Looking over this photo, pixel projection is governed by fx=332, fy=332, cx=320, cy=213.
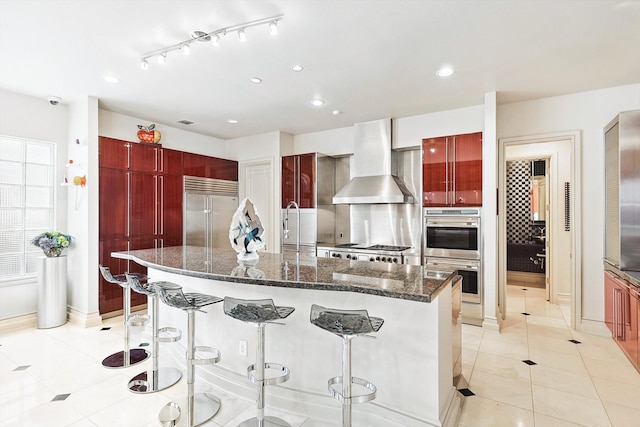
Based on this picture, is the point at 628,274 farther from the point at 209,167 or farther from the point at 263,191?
the point at 209,167

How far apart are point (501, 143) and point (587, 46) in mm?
1558

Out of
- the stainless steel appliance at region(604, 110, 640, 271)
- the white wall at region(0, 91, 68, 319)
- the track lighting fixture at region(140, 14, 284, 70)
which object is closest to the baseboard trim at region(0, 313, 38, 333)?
the white wall at region(0, 91, 68, 319)

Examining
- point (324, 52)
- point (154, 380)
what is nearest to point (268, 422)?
point (154, 380)

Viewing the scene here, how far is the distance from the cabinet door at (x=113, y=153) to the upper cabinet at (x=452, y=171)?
13.4 ft

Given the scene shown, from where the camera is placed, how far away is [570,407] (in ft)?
7.86

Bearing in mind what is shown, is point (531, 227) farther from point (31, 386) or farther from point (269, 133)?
point (31, 386)

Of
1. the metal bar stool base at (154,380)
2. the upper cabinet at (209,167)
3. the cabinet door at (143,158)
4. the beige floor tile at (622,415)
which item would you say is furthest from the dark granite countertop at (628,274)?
the cabinet door at (143,158)

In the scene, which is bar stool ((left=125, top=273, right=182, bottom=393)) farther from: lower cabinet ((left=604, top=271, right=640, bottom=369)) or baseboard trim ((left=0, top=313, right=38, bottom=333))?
lower cabinet ((left=604, top=271, right=640, bottom=369))

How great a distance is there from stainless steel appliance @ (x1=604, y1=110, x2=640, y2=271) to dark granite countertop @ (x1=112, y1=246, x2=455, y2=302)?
2235 millimetres

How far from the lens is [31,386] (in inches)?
107

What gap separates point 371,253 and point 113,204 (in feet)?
11.5

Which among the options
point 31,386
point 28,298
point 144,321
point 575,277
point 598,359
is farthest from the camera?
point 28,298

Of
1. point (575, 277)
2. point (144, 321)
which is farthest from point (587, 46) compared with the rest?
point (144, 321)

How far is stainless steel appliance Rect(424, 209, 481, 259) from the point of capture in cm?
413
